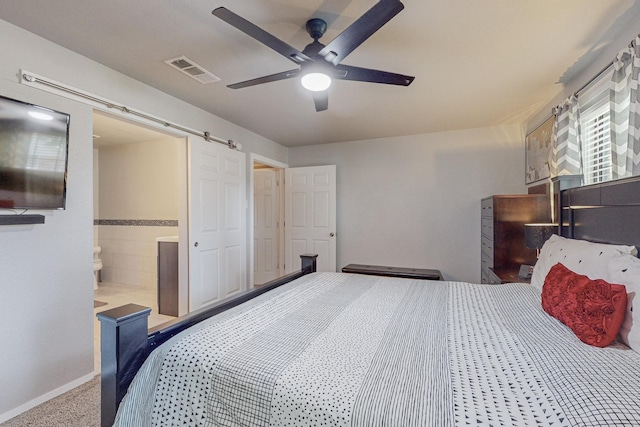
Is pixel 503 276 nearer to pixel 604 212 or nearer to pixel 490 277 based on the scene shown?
pixel 490 277

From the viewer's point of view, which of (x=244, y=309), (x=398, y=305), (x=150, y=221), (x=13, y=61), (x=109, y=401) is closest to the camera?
(x=109, y=401)

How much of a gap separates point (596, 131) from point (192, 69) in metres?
3.19

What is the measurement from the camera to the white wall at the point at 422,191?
12.6 ft

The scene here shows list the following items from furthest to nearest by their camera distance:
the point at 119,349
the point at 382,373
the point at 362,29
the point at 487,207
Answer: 1. the point at 487,207
2. the point at 362,29
3. the point at 119,349
4. the point at 382,373

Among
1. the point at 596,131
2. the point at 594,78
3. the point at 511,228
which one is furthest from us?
the point at 511,228

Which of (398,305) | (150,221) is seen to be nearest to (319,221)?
(150,221)

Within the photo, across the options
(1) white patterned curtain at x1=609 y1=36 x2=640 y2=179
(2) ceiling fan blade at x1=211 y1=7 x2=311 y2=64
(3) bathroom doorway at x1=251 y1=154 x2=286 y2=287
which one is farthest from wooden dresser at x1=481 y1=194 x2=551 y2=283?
(3) bathroom doorway at x1=251 y1=154 x2=286 y2=287

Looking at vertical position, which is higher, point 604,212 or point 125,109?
point 125,109

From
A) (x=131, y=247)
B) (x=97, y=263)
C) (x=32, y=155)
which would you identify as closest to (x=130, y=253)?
(x=131, y=247)

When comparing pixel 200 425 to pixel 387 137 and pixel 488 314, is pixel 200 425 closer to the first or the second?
pixel 488 314

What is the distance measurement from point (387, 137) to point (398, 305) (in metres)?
3.23

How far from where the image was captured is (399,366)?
37.6 inches

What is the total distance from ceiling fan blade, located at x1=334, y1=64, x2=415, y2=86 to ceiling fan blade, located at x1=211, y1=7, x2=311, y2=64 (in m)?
0.24

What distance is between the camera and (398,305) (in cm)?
159
